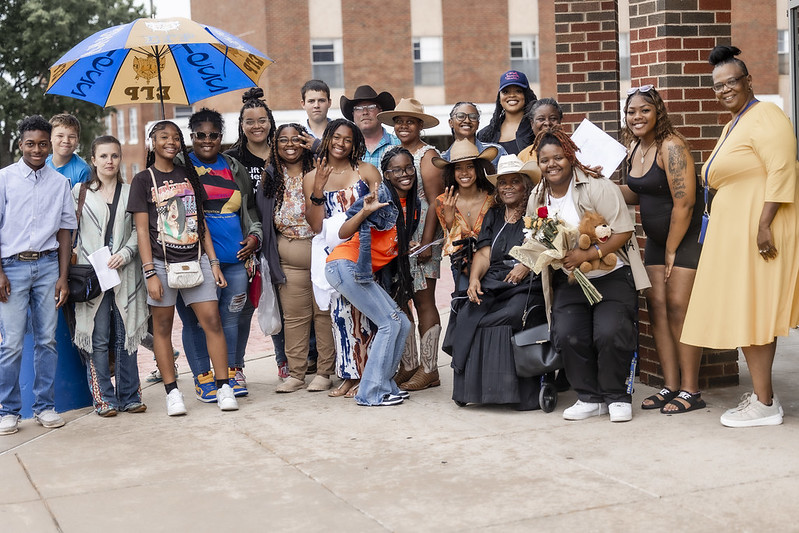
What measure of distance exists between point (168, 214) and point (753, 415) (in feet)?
12.8

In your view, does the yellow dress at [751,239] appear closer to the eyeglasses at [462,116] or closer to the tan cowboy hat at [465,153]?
the tan cowboy hat at [465,153]

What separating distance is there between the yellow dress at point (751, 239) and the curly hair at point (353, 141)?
2414 mm

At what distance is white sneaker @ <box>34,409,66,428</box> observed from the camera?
21.8ft

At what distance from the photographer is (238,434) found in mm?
6281

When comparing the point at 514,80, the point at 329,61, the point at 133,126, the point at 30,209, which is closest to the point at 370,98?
the point at 514,80

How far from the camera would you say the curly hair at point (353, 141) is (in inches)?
276

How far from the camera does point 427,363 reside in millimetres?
7379

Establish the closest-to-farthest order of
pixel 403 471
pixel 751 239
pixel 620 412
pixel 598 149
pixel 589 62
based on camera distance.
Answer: pixel 403 471
pixel 751 239
pixel 620 412
pixel 598 149
pixel 589 62

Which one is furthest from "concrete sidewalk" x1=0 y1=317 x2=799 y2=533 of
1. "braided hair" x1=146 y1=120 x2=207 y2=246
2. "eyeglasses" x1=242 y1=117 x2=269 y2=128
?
"eyeglasses" x1=242 y1=117 x2=269 y2=128

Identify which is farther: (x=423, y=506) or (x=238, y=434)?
(x=238, y=434)

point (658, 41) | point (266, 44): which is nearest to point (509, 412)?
point (658, 41)

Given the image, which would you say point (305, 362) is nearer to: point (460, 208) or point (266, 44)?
point (460, 208)

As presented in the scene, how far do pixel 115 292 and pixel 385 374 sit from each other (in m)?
1.90

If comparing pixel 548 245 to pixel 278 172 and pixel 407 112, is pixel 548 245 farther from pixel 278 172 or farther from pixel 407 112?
pixel 278 172
